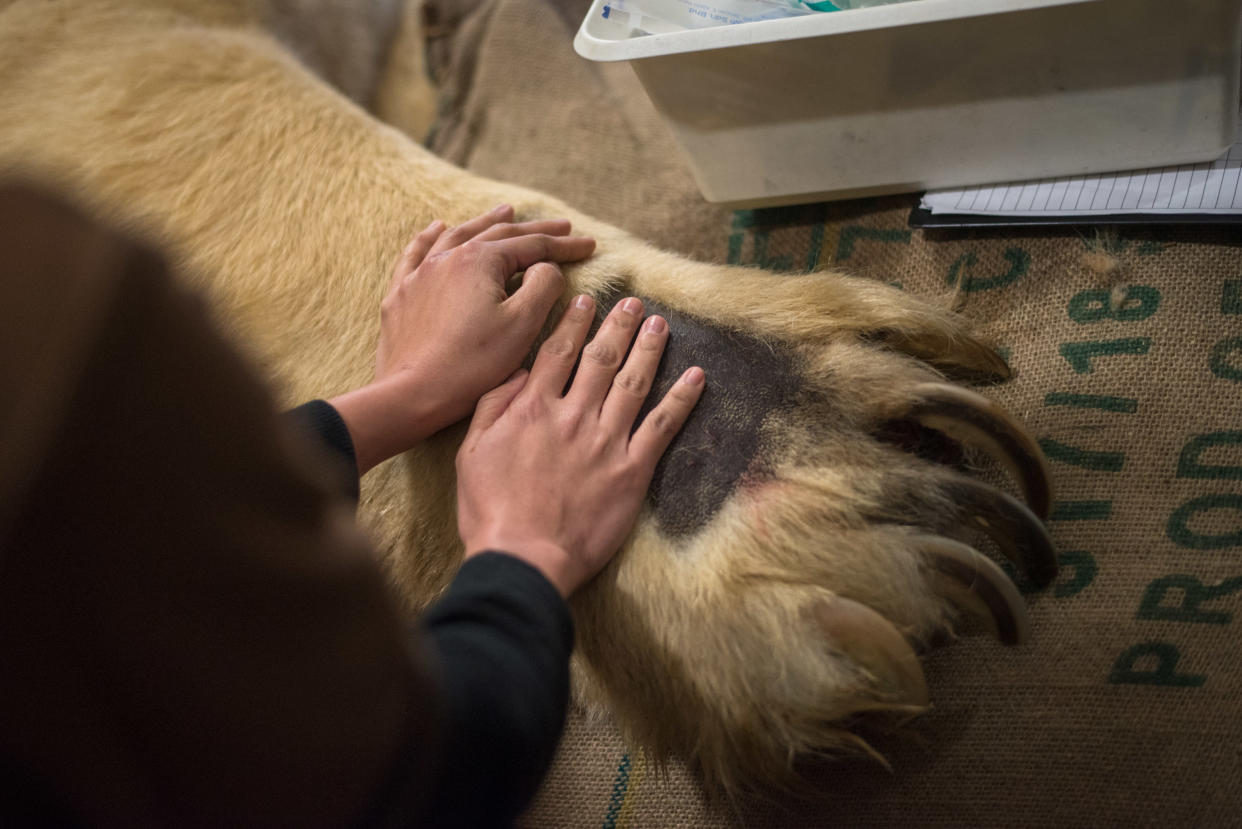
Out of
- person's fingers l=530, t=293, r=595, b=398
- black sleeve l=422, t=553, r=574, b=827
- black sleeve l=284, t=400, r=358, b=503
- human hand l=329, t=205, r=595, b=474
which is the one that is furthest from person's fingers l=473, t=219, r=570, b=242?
black sleeve l=422, t=553, r=574, b=827

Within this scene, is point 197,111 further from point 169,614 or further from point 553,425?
point 169,614

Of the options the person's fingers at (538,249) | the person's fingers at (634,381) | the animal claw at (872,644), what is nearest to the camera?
the animal claw at (872,644)

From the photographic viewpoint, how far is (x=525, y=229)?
849 mm

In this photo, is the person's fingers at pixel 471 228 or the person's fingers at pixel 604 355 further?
the person's fingers at pixel 471 228

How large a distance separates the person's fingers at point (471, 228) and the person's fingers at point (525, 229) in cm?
1

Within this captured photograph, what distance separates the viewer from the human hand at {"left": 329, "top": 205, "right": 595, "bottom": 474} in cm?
74

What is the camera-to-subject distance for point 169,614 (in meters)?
0.35

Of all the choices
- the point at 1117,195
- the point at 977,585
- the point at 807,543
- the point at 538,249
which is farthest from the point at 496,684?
the point at 1117,195

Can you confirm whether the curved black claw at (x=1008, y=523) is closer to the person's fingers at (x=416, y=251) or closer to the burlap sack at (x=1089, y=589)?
the burlap sack at (x=1089, y=589)

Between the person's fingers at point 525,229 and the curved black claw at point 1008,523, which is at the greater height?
the person's fingers at point 525,229

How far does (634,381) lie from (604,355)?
1.5 inches

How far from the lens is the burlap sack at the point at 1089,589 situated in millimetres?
652

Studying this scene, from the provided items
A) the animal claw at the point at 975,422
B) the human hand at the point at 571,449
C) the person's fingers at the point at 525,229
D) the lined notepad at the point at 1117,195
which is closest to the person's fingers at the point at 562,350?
the human hand at the point at 571,449

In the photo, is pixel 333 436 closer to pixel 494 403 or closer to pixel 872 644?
pixel 494 403
